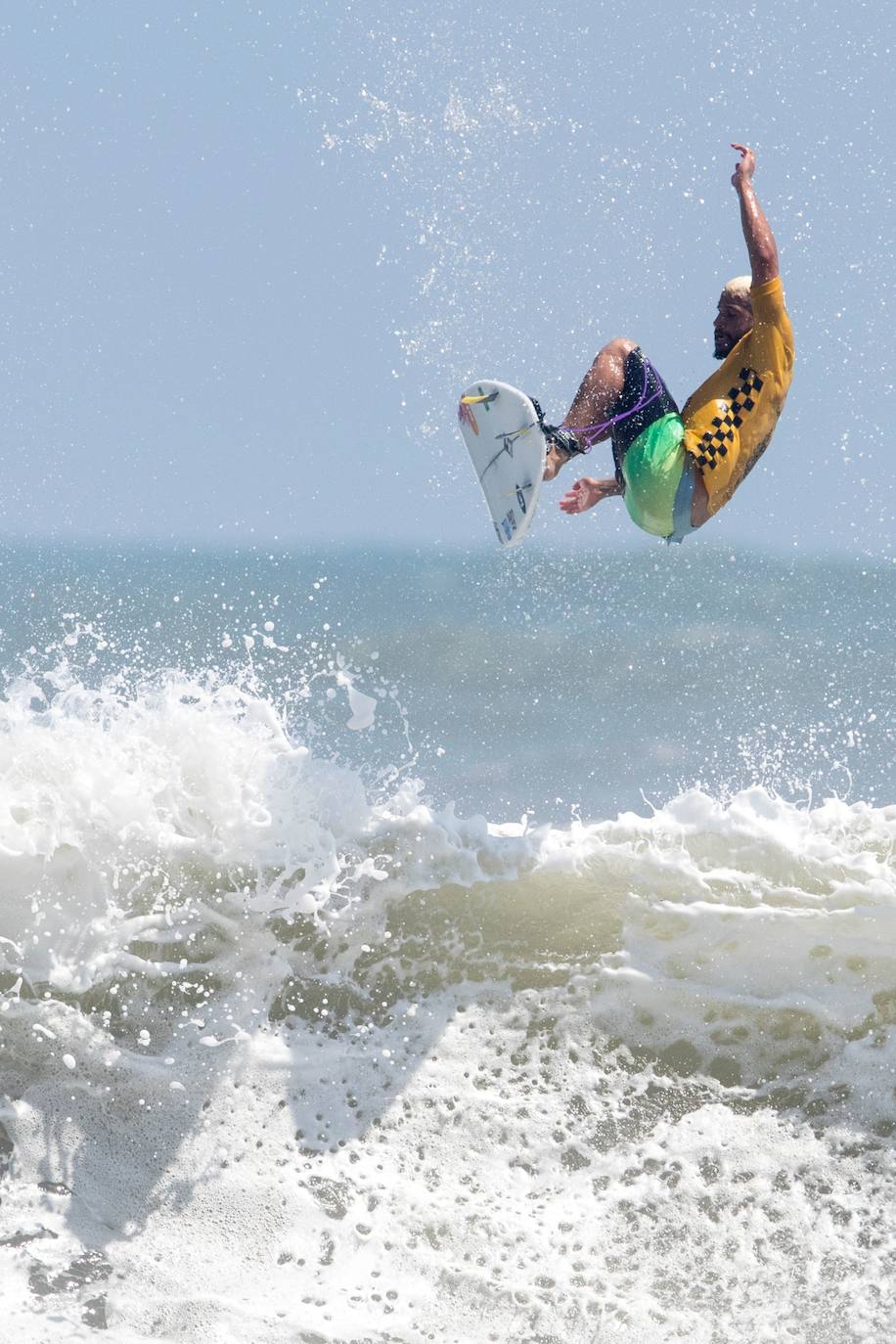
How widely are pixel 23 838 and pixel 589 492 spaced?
119 inches

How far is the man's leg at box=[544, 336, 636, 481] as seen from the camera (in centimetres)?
514

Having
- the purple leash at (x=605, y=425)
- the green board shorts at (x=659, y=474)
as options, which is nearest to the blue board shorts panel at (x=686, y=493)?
the green board shorts at (x=659, y=474)

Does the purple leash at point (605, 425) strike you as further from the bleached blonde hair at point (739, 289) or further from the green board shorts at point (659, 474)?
the bleached blonde hair at point (739, 289)

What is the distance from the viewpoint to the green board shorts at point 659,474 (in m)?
5.15

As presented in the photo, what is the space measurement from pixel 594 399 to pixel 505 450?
424 mm

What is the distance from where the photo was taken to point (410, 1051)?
5.46 m

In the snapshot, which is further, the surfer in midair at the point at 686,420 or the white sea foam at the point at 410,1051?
the surfer in midair at the point at 686,420

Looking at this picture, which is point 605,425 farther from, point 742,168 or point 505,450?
point 742,168

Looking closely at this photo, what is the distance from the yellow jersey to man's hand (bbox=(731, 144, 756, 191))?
475 mm

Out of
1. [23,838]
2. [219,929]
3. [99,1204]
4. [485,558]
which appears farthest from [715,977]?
[485,558]

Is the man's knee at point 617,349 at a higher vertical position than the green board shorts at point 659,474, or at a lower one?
higher

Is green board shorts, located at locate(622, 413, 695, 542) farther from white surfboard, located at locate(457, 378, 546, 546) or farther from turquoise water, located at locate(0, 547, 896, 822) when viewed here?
turquoise water, located at locate(0, 547, 896, 822)

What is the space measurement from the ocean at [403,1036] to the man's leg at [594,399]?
147 cm

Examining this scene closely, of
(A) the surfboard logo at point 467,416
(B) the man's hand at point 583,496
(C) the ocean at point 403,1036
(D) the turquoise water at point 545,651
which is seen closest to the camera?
(C) the ocean at point 403,1036
